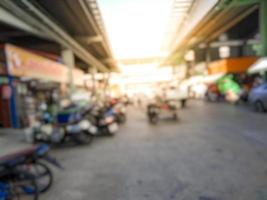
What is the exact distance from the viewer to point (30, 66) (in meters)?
10.1

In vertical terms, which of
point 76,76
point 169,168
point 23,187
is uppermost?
point 76,76

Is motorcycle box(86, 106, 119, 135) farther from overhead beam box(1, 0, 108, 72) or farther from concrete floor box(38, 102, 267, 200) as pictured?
overhead beam box(1, 0, 108, 72)

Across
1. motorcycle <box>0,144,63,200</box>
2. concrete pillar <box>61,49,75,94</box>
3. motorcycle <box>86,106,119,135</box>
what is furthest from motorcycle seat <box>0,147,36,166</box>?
concrete pillar <box>61,49,75,94</box>

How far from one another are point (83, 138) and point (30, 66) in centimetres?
428

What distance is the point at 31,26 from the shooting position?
856 cm

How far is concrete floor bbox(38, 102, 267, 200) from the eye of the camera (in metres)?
3.95

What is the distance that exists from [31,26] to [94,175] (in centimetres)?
616

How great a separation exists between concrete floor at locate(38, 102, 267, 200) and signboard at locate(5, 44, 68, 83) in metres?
3.82

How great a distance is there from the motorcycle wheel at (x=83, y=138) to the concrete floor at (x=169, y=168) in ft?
0.91

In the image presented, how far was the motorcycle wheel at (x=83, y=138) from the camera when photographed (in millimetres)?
7969

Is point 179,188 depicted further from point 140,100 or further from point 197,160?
point 140,100

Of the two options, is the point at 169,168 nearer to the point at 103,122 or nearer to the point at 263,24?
the point at 103,122

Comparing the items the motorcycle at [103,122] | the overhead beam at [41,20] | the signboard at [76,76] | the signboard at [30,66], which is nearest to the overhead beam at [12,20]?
the overhead beam at [41,20]

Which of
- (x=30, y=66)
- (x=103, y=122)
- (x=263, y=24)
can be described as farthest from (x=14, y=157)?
(x=263, y=24)
